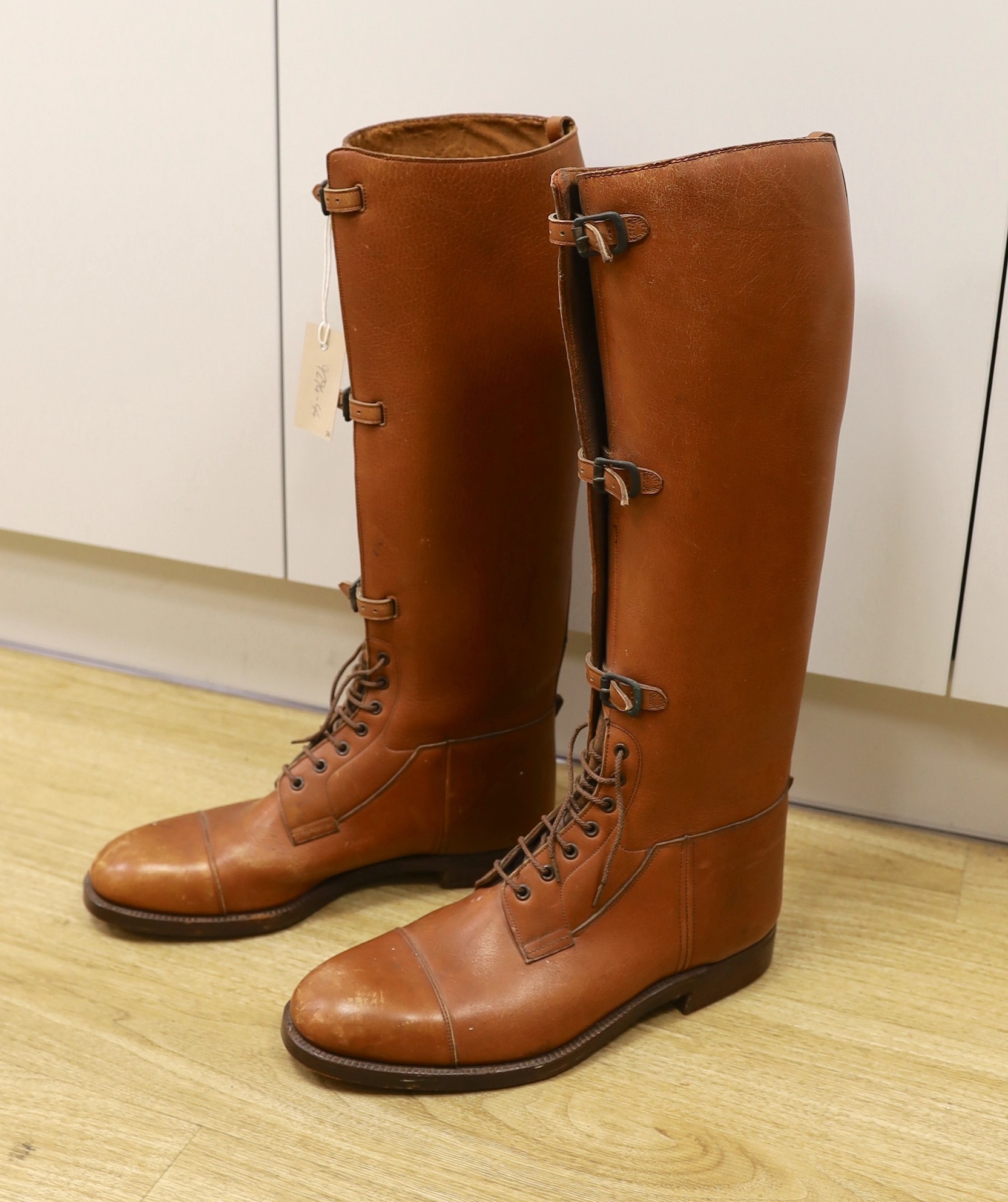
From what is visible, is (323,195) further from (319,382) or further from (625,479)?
(625,479)

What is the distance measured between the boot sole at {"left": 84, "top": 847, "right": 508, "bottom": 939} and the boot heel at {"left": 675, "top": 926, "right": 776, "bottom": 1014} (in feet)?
0.77

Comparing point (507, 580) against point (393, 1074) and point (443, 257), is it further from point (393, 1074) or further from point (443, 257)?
point (393, 1074)

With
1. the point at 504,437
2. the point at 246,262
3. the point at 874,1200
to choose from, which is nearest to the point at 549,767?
the point at 504,437

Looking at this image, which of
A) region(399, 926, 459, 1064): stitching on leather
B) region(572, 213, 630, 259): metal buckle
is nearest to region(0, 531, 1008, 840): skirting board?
region(399, 926, 459, 1064): stitching on leather

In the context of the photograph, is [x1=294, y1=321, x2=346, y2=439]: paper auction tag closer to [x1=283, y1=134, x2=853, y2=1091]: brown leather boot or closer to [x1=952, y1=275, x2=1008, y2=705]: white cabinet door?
[x1=283, y1=134, x2=853, y2=1091]: brown leather boot

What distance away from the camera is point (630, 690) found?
34.2 inches

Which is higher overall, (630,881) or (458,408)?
(458,408)

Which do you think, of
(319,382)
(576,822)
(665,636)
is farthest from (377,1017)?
(319,382)

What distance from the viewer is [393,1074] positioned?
86 cm

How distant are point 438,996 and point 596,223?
1.75 feet

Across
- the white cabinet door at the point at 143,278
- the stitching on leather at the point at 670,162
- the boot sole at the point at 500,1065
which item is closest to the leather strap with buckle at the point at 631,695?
the boot sole at the point at 500,1065

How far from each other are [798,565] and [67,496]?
92 cm

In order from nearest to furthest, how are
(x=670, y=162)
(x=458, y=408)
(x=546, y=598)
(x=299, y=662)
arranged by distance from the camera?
(x=670, y=162) < (x=458, y=408) < (x=546, y=598) < (x=299, y=662)

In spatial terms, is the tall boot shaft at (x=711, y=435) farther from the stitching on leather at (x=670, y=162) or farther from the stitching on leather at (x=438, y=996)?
the stitching on leather at (x=438, y=996)
